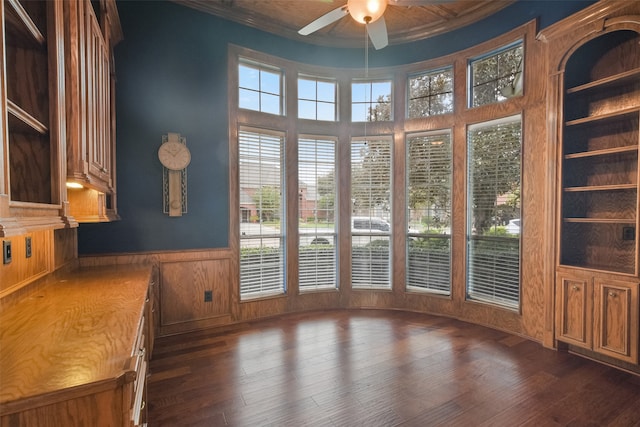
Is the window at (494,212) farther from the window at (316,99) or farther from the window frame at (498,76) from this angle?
the window at (316,99)

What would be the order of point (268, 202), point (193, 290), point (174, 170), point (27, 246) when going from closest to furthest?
point (27, 246) → point (174, 170) → point (193, 290) → point (268, 202)

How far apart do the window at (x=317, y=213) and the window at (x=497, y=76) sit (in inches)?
75.1

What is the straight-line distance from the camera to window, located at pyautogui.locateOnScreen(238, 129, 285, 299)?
152 inches

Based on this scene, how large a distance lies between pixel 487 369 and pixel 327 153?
3.04 m

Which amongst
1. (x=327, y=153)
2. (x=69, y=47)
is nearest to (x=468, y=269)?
(x=327, y=153)

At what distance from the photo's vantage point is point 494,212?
3.64m

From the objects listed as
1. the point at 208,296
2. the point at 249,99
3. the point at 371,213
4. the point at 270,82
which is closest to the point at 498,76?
the point at 371,213

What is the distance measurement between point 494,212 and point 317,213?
7.15 ft

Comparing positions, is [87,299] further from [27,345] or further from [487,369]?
[487,369]

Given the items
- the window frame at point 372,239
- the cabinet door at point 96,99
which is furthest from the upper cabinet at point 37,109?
the window frame at point 372,239

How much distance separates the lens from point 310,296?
13.9ft

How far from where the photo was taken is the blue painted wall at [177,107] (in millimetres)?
3205

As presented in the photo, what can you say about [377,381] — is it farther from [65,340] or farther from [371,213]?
[371,213]

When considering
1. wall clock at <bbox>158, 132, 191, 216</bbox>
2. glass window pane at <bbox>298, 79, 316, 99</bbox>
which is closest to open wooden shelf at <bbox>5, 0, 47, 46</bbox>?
wall clock at <bbox>158, 132, 191, 216</bbox>
